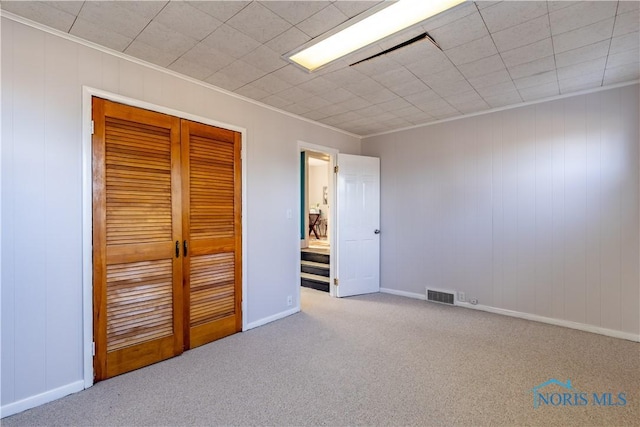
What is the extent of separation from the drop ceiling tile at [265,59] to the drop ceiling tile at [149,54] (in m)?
0.60

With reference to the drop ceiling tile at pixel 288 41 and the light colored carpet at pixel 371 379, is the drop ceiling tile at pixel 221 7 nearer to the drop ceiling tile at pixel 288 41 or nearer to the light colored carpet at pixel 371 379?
the drop ceiling tile at pixel 288 41

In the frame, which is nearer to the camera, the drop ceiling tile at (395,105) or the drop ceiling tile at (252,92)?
the drop ceiling tile at (252,92)

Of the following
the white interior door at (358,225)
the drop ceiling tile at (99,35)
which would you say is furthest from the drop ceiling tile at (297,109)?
the drop ceiling tile at (99,35)

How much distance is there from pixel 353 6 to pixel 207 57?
49.7 inches

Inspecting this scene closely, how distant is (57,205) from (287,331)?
228 centimetres

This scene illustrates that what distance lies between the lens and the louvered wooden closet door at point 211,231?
9.41ft

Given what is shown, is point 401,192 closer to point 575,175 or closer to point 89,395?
point 575,175

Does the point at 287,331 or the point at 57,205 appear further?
the point at 287,331

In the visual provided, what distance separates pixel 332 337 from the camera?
3.16 metres

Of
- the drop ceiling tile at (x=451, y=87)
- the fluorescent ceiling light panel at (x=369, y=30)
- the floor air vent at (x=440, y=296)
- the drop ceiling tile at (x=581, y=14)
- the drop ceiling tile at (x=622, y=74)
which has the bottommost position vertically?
the floor air vent at (x=440, y=296)

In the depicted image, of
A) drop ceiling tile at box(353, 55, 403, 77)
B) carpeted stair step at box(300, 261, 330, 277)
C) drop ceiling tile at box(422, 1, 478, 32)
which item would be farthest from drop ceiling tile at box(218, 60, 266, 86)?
carpeted stair step at box(300, 261, 330, 277)

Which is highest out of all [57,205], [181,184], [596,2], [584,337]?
[596,2]

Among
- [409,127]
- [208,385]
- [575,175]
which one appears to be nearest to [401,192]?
[409,127]

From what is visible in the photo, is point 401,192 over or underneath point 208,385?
over
